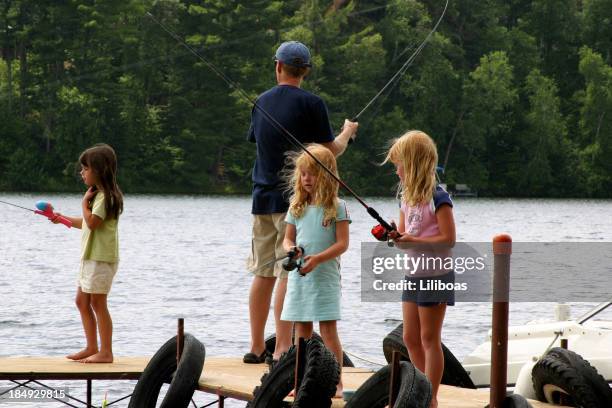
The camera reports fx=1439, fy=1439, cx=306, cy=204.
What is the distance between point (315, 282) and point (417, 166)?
728 millimetres

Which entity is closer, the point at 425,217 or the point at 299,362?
the point at 425,217

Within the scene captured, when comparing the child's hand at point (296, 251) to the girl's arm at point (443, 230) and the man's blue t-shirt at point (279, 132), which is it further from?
the man's blue t-shirt at point (279, 132)

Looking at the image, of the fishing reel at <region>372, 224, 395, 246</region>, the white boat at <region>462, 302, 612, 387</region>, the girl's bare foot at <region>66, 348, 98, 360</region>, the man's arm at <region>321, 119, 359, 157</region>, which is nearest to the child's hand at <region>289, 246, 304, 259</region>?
the fishing reel at <region>372, 224, 395, 246</region>

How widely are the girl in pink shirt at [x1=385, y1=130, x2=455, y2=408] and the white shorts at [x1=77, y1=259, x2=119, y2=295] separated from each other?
2.05 metres

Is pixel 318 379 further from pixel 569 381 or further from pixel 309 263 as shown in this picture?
pixel 569 381

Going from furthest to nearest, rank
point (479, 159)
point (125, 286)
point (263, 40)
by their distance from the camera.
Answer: point (479, 159) < point (263, 40) < point (125, 286)

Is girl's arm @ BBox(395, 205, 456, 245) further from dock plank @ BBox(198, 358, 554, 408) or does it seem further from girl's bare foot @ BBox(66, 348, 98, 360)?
girl's bare foot @ BBox(66, 348, 98, 360)

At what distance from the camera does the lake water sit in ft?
60.6

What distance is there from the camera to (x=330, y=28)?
2704 inches

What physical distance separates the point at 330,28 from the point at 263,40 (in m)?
3.81

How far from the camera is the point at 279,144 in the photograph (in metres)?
6.90

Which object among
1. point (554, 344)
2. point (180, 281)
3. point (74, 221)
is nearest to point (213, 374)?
point (74, 221)

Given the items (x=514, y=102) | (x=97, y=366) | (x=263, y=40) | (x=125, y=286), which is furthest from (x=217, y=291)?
(x=514, y=102)

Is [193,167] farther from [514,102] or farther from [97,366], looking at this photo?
[97,366]
